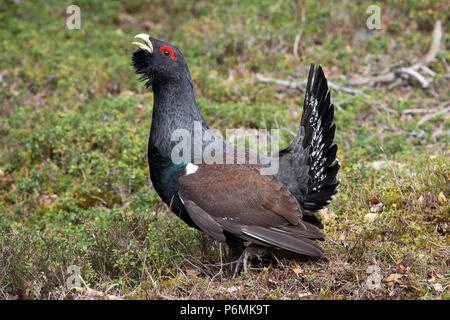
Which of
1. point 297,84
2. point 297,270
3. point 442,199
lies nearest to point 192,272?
Result: point 297,270

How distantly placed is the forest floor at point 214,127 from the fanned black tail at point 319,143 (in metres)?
0.45

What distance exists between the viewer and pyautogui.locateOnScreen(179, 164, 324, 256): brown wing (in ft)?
13.8

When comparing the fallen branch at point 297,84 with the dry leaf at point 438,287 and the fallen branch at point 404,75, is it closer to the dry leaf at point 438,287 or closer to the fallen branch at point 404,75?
the fallen branch at point 404,75

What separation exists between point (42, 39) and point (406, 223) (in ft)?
23.9

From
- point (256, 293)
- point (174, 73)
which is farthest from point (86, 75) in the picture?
point (256, 293)

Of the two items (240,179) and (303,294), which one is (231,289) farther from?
(240,179)

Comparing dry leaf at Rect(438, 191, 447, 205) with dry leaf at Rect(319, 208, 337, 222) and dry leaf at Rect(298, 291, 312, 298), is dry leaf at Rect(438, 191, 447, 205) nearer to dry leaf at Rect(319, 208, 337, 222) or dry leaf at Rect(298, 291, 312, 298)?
dry leaf at Rect(319, 208, 337, 222)

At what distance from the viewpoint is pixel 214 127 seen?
7227 mm

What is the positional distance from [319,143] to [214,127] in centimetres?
289

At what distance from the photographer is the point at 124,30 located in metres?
10.5

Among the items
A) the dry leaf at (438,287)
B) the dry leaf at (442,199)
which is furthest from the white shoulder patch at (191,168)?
the dry leaf at (442,199)

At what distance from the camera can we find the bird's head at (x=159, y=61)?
4.51 m

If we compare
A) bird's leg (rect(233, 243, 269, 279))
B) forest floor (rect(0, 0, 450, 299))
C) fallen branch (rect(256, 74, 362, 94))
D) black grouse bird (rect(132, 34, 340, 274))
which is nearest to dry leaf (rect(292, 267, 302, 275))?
forest floor (rect(0, 0, 450, 299))

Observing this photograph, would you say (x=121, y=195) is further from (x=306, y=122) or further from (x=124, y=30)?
(x=124, y=30)
